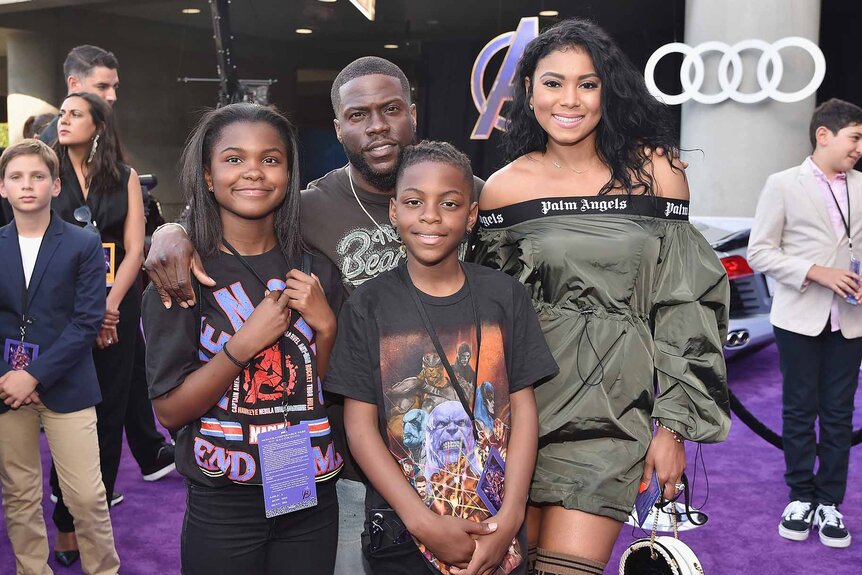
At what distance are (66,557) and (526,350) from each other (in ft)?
8.53

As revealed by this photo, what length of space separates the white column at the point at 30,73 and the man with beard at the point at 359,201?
13.4 meters

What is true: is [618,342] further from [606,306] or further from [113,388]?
[113,388]

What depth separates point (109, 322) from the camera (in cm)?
392

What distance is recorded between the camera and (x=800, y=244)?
14.7 feet

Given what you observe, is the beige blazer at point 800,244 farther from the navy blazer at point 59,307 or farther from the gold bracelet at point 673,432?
the navy blazer at point 59,307

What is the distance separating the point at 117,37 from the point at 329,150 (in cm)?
458

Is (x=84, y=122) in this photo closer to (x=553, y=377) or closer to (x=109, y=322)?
(x=109, y=322)

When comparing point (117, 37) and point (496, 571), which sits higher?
point (117, 37)

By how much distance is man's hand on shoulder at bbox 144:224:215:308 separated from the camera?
2027 mm

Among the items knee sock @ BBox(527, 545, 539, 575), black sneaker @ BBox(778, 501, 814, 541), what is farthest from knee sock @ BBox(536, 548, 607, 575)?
black sneaker @ BBox(778, 501, 814, 541)

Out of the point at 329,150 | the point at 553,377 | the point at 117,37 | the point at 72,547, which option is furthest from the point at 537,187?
the point at 117,37

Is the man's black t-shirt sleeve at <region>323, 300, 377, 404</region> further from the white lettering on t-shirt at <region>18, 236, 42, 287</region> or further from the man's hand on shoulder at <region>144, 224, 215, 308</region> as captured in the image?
the white lettering on t-shirt at <region>18, 236, 42, 287</region>

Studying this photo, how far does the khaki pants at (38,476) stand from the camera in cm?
338

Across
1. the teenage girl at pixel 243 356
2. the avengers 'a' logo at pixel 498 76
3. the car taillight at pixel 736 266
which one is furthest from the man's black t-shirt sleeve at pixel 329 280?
the avengers 'a' logo at pixel 498 76
